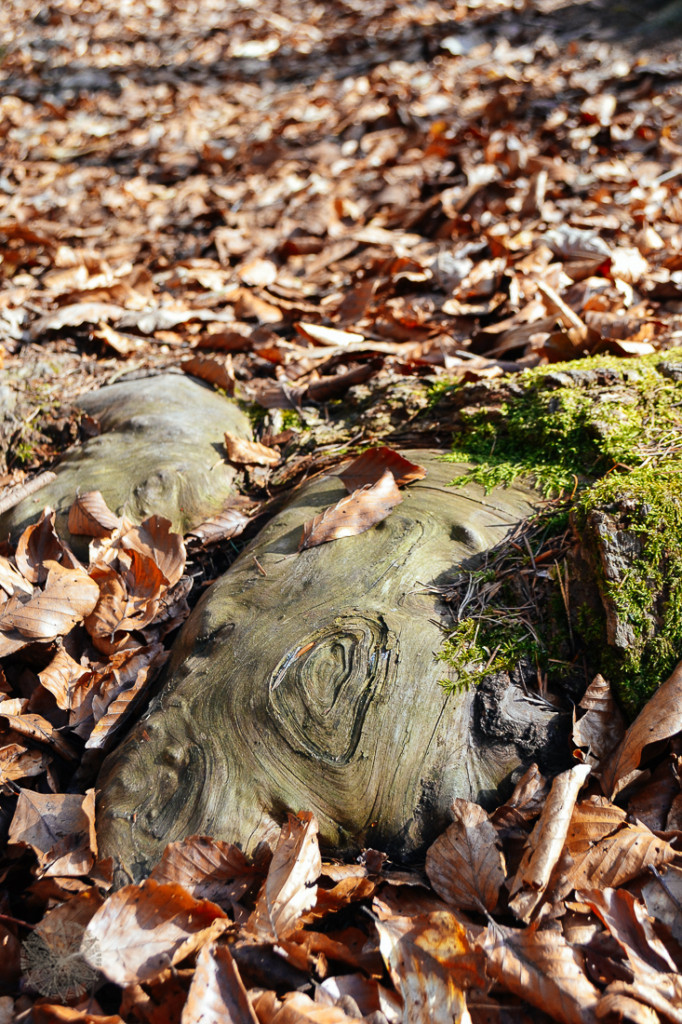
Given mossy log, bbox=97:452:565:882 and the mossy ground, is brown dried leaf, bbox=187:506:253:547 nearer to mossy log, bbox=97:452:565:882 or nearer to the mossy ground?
mossy log, bbox=97:452:565:882

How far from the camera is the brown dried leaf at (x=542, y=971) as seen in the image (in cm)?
130

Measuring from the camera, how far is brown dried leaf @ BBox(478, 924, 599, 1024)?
130 centimetres

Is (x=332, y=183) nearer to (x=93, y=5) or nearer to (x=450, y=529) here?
(x=450, y=529)

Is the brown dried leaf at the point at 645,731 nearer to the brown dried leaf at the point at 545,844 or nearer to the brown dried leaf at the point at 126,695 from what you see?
the brown dried leaf at the point at 545,844

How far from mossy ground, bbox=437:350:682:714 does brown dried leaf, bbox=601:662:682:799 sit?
5 centimetres

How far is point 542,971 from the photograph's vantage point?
1.35 meters

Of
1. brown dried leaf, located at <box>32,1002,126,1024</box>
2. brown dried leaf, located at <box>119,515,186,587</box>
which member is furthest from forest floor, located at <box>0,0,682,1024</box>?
brown dried leaf, located at <box>119,515,186,587</box>

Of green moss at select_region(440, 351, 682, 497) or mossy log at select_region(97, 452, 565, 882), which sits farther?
green moss at select_region(440, 351, 682, 497)

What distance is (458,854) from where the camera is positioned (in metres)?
1.53

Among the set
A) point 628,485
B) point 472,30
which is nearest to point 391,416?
point 628,485

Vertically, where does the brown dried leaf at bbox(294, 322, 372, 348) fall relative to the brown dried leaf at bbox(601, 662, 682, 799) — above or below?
above

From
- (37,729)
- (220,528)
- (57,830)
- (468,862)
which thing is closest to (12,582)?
(37,729)

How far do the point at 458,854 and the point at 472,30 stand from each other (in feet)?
27.3

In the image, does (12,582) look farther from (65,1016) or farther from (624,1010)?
(624,1010)
